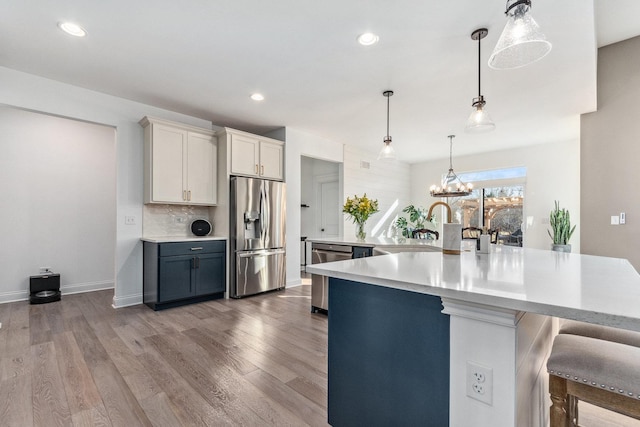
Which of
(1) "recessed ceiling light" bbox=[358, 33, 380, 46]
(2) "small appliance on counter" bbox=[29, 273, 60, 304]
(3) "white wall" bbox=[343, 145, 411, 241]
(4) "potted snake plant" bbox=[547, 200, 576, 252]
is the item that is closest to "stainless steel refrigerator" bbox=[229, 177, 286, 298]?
(3) "white wall" bbox=[343, 145, 411, 241]

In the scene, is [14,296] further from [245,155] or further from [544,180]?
[544,180]

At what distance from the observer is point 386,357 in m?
1.22

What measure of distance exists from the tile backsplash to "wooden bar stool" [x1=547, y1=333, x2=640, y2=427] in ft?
13.9

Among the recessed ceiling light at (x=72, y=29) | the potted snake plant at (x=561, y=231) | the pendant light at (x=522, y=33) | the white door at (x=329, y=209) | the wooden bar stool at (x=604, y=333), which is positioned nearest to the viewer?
the wooden bar stool at (x=604, y=333)

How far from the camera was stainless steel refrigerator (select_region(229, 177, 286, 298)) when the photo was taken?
4.14m

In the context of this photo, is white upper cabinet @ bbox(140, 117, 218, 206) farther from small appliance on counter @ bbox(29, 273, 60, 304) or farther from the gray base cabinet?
small appliance on counter @ bbox(29, 273, 60, 304)

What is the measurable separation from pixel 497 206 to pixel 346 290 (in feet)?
21.6

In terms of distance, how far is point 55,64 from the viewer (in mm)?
2910

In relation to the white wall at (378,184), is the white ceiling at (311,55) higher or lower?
higher

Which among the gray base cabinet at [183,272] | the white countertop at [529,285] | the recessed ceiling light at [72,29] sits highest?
the recessed ceiling light at [72,29]

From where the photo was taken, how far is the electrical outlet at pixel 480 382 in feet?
3.06

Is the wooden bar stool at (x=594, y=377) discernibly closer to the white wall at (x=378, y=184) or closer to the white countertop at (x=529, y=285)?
the white countertop at (x=529, y=285)

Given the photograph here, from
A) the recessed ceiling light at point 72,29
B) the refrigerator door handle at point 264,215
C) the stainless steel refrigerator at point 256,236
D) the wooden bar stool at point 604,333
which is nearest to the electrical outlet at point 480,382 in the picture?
the wooden bar stool at point 604,333

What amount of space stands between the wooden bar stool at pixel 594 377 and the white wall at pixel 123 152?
426 centimetres
